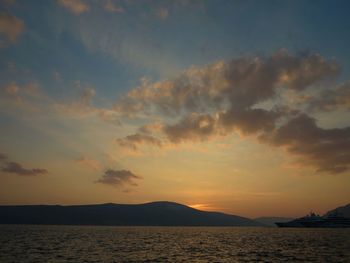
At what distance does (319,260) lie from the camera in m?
71.8

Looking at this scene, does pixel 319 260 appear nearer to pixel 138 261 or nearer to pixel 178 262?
pixel 178 262

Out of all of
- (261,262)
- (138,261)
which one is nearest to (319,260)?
(261,262)

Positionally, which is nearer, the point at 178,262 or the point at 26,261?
the point at 26,261

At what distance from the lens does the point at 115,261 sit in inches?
2672

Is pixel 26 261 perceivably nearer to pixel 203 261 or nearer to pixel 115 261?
pixel 115 261

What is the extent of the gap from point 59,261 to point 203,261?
26.2m

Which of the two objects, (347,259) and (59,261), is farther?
(347,259)

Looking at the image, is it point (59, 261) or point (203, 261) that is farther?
point (203, 261)

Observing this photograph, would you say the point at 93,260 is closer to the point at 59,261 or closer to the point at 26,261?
the point at 59,261

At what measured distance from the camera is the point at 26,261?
6469 centimetres

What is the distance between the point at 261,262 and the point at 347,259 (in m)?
17.0

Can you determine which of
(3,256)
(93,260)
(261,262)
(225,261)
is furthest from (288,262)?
(3,256)

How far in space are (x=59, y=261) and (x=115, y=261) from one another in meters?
9.74

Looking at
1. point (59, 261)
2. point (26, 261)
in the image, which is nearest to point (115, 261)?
point (59, 261)
